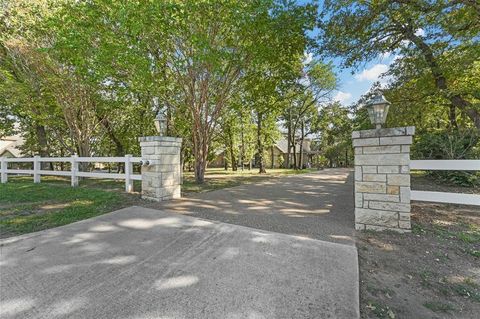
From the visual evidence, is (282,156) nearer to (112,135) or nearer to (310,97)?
(310,97)

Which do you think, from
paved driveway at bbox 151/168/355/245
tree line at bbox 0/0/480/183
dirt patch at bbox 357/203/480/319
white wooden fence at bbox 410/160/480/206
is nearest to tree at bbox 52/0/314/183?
tree line at bbox 0/0/480/183

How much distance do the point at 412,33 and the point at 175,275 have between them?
9.28 m

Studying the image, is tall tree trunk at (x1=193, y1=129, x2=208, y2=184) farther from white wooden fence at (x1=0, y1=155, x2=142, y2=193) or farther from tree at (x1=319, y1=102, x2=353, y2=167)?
tree at (x1=319, y1=102, x2=353, y2=167)

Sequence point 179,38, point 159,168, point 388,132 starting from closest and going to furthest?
point 388,132 → point 159,168 → point 179,38

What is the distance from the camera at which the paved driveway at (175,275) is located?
188cm

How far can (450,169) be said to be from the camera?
344cm

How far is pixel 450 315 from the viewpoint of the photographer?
1.90 m

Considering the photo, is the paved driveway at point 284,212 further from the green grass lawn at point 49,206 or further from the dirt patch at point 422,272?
the green grass lawn at point 49,206

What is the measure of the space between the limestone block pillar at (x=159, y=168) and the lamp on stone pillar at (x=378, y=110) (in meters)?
4.68

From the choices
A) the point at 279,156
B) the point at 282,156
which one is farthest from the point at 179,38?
the point at 282,156

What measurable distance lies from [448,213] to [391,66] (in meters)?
7.30

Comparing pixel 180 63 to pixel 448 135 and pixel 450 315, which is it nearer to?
pixel 450 315

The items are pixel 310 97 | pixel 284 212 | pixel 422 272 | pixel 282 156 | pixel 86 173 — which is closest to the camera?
pixel 422 272

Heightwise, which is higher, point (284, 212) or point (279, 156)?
point (279, 156)
